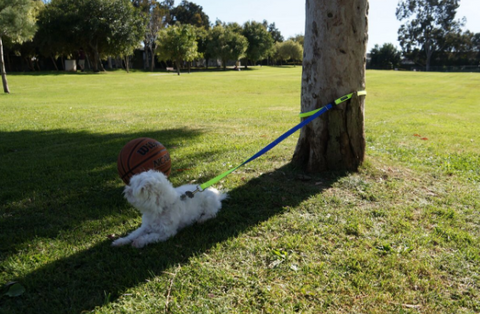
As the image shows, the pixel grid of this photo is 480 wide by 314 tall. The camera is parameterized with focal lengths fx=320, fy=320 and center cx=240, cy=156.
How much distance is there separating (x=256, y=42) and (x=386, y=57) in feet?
140

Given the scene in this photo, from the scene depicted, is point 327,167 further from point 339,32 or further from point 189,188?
point 189,188

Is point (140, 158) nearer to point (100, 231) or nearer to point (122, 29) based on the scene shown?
point (100, 231)

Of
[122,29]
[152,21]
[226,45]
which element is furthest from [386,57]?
[122,29]

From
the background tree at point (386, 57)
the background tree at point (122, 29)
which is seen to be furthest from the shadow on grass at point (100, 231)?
the background tree at point (386, 57)

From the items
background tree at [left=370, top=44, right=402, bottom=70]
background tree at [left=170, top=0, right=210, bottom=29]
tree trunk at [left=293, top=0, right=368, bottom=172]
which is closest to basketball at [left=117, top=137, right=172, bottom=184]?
tree trunk at [left=293, top=0, right=368, bottom=172]

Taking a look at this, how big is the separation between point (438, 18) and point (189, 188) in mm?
Result: 111262

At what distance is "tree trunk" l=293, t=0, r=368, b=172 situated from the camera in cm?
482

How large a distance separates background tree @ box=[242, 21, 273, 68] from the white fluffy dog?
74.5 m

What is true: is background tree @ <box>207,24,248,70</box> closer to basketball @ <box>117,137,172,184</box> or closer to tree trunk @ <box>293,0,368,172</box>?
tree trunk @ <box>293,0,368,172</box>

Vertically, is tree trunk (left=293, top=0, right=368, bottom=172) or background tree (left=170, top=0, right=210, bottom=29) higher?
background tree (left=170, top=0, right=210, bottom=29)

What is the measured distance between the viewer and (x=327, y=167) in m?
5.42

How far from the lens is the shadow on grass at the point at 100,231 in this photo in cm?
275

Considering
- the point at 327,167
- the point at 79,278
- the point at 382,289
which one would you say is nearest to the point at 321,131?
the point at 327,167

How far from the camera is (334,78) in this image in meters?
4.98
